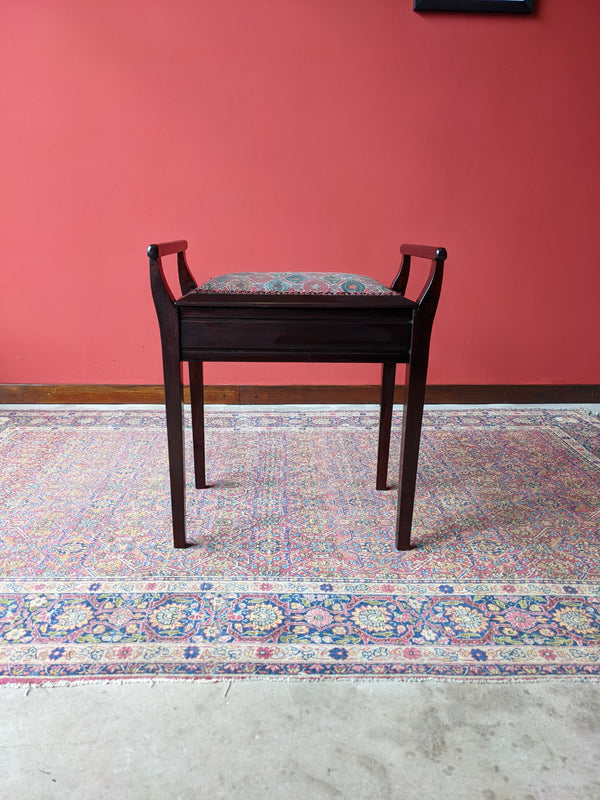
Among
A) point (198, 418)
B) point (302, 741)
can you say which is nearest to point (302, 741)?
point (302, 741)

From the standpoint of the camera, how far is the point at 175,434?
150 cm

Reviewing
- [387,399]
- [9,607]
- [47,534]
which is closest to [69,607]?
[9,607]

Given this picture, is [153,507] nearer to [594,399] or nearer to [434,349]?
[434,349]

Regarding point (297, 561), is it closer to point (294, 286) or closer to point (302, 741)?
point (302, 741)

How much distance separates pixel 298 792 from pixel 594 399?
256cm

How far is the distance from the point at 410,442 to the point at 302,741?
2.53ft

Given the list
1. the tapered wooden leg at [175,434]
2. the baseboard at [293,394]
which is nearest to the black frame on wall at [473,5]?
the baseboard at [293,394]

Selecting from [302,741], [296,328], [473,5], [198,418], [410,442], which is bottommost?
[302,741]

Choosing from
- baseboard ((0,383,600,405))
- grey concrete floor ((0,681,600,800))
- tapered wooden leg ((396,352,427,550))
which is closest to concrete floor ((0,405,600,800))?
grey concrete floor ((0,681,600,800))

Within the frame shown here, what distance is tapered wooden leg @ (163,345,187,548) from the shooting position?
1449mm

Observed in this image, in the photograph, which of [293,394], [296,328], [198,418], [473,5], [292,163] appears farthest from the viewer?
[293,394]

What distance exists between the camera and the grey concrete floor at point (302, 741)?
89cm

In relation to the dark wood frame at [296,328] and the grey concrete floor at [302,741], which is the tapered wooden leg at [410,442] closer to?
the dark wood frame at [296,328]

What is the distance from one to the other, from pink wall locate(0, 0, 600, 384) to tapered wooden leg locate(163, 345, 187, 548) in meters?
1.33
